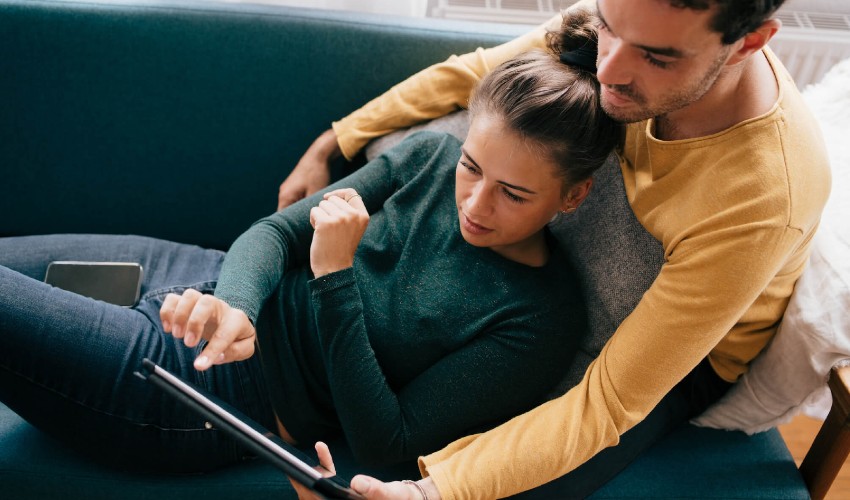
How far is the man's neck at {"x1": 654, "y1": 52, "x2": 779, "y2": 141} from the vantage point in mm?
924

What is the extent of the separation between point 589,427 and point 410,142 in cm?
57

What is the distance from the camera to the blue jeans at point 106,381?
1034mm

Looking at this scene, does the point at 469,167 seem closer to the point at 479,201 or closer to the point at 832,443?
the point at 479,201

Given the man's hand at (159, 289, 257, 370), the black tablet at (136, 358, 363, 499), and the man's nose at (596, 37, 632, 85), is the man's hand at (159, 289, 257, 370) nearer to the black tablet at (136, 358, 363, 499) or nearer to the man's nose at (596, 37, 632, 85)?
the black tablet at (136, 358, 363, 499)

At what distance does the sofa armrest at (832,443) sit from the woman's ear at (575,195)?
44 centimetres

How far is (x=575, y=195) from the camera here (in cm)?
108

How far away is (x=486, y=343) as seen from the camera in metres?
1.06

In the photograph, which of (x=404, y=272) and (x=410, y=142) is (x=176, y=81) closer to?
(x=410, y=142)

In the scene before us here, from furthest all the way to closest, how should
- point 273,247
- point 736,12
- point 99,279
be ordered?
point 99,279, point 273,247, point 736,12

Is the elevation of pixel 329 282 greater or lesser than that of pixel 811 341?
greater

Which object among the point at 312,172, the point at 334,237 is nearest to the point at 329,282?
the point at 334,237

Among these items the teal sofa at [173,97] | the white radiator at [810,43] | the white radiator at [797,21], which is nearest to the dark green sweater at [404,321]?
the teal sofa at [173,97]

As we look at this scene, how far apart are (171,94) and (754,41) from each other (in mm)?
1100

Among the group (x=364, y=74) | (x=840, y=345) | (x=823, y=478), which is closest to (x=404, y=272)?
(x=364, y=74)
